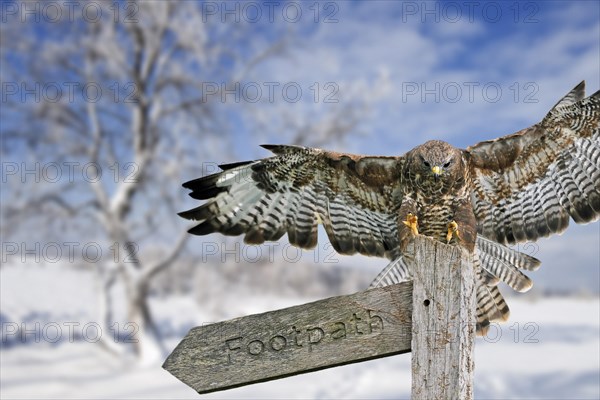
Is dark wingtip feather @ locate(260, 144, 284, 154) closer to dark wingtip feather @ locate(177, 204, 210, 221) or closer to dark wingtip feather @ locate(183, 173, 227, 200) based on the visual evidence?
dark wingtip feather @ locate(183, 173, 227, 200)

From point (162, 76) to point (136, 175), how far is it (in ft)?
7.70

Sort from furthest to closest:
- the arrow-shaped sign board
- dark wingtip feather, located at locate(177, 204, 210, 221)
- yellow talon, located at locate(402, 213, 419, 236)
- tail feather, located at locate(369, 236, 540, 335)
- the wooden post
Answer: dark wingtip feather, located at locate(177, 204, 210, 221), tail feather, located at locate(369, 236, 540, 335), yellow talon, located at locate(402, 213, 419, 236), the arrow-shaped sign board, the wooden post

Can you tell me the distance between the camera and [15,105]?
41.8 ft

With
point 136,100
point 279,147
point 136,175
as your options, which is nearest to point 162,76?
point 136,100

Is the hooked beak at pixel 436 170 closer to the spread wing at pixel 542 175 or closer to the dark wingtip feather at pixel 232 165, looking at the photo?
the spread wing at pixel 542 175

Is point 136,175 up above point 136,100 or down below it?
below

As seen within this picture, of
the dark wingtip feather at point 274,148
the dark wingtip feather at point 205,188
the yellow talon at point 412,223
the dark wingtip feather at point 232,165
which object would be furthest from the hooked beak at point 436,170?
the dark wingtip feather at point 205,188

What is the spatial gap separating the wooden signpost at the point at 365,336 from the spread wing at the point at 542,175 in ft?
5.19

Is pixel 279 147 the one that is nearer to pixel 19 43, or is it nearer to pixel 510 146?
pixel 510 146

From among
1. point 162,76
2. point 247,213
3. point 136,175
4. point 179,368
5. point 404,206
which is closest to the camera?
point 179,368

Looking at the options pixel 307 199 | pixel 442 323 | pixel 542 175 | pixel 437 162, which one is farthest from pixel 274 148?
pixel 442 323

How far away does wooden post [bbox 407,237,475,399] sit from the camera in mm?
2012

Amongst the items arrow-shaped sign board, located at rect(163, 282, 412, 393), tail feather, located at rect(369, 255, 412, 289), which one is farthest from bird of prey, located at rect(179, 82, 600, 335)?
arrow-shaped sign board, located at rect(163, 282, 412, 393)

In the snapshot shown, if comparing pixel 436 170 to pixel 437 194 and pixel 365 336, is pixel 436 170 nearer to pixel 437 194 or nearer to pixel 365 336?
pixel 437 194
